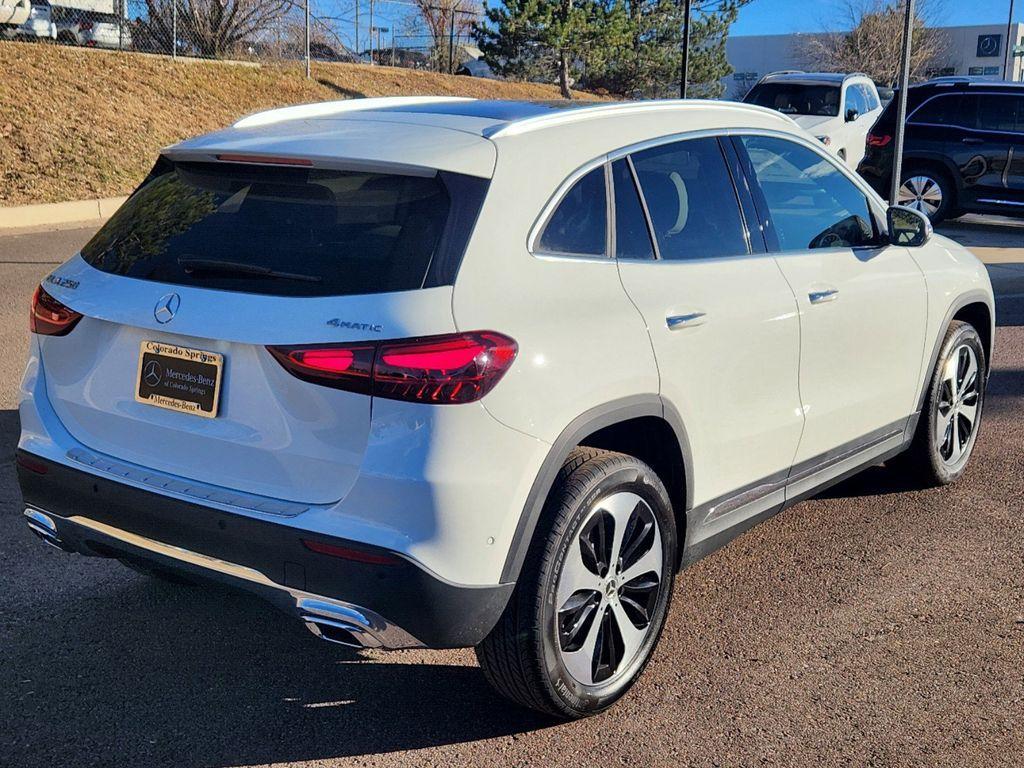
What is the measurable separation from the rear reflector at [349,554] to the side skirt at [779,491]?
1.22 m

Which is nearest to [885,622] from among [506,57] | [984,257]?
[984,257]

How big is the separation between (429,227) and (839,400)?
2.10 meters

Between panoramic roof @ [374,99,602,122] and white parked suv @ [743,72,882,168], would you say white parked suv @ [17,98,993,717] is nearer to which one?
panoramic roof @ [374,99,602,122]

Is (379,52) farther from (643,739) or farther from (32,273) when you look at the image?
(643,739)

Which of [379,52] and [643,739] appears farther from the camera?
[379,52]

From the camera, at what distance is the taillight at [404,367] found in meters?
2.93

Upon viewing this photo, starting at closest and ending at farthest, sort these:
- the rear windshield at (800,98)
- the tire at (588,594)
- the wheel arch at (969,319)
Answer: the tire at (588,594) → the wheel arch at (969,319) → the rear windshield at (800,98)

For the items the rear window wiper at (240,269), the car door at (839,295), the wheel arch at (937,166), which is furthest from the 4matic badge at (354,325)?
the wheel arch at (937,166)

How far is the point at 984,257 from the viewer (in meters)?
13.1

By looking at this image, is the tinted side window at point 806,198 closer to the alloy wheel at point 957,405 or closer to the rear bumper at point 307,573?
the alloy wheel at point 957,405

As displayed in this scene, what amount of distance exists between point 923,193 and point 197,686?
554 inches

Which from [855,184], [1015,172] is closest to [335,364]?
[855,184]

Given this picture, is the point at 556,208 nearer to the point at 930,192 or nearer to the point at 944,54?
the point at 930,192

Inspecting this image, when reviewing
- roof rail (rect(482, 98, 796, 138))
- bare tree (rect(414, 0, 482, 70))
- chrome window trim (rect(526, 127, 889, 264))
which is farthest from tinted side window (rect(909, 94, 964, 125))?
bare tree (rect(414, 0, 482, 70))
